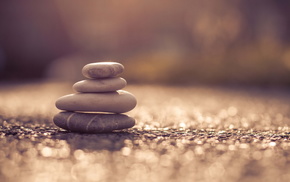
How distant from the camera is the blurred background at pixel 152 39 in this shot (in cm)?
1134

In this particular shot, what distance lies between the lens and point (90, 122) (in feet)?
10.9

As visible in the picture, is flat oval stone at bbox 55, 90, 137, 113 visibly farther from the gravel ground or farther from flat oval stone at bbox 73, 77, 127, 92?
the gravel ground

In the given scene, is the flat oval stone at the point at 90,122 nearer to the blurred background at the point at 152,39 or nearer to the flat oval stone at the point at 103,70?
the flat oval stone at the point at 103,70

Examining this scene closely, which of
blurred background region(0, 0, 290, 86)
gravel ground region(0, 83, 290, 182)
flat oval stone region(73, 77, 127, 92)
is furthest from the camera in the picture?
blurred background region(0, 0, 290, 86)

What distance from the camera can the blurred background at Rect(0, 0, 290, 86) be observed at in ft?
37.2

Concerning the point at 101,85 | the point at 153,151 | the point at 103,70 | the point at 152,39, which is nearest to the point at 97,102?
the point at 101,85

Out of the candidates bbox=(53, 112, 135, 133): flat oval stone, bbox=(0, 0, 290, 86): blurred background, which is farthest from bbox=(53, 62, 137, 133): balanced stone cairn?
bbox=(0, 0, 290, 86): blurred background

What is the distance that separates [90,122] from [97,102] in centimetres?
17

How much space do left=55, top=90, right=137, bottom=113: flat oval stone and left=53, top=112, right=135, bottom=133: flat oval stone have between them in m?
0.05

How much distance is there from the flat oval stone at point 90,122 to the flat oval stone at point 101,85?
202 mm

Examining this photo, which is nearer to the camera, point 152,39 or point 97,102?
point 97,102

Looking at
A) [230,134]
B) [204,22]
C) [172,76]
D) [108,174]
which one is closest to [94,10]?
[204,22]

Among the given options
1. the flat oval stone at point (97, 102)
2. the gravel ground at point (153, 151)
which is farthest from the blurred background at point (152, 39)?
the flat oval stone at point (97, 102)

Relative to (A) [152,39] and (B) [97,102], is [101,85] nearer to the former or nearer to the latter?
(B) [97,102]
